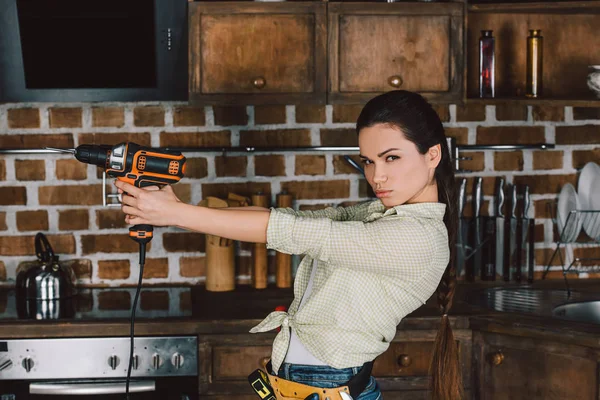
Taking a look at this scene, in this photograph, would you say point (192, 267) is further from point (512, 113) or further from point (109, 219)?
point (512, 113)

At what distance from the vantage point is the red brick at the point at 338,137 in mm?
2727

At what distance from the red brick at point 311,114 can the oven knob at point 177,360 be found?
99 cm

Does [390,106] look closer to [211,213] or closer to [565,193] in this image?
[211,213]

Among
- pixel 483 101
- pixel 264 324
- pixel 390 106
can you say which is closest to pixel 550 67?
pixel 483 101

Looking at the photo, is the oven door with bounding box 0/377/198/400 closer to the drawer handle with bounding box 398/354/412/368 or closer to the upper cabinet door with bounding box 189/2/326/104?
the drawer handle with bounding box 398/354/412/368

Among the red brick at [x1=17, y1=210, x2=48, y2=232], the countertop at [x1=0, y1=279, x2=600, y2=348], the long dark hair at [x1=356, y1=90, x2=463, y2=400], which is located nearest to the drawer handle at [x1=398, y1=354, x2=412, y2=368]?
the countertop at [x1=0, y1=279, x2=600, y2=348]

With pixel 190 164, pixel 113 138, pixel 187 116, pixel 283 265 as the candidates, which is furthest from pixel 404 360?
pixel 113 138

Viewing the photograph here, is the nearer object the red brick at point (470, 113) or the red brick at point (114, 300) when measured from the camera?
the red brick at point (114, 300)

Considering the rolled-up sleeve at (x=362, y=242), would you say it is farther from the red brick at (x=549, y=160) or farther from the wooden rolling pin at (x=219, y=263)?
the red brick at (x=549, y=160)

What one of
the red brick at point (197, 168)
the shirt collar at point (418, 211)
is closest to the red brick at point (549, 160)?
the red brick at point (197, 168)

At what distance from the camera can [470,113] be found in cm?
276

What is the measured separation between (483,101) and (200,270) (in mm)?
1157

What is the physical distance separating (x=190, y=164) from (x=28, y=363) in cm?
91

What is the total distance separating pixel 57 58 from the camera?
99.3 inches
